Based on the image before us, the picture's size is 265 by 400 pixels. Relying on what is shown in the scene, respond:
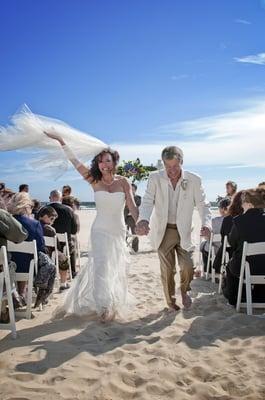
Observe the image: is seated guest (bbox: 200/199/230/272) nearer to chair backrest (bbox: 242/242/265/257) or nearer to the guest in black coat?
chair backrest (bbox: 242/242/265/257)

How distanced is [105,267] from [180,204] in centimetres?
135

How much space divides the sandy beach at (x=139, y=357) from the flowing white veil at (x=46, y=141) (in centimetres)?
231

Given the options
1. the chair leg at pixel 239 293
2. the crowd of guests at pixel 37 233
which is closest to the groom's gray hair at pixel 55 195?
the crowd of guests at pixel 37 233

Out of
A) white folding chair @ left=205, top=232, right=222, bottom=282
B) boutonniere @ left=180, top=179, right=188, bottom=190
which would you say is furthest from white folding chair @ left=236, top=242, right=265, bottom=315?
white folding chair @ left=205, top=232, right=222, bottom=282

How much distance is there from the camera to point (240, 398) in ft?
11.6

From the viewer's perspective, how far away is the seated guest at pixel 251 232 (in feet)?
20.0

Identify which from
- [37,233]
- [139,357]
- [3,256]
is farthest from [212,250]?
[3,256]

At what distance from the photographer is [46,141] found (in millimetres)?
6777

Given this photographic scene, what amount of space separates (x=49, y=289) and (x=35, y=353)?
219cm

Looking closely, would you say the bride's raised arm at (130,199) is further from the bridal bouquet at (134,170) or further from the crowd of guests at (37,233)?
the bridal bouquet at (134,170)

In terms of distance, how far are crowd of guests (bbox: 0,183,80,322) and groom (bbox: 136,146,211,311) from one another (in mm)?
1640

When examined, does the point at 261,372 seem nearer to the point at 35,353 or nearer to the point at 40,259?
the point at 35,353

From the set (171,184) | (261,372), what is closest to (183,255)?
(171,184)

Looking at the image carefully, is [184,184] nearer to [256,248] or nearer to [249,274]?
[256,248]
